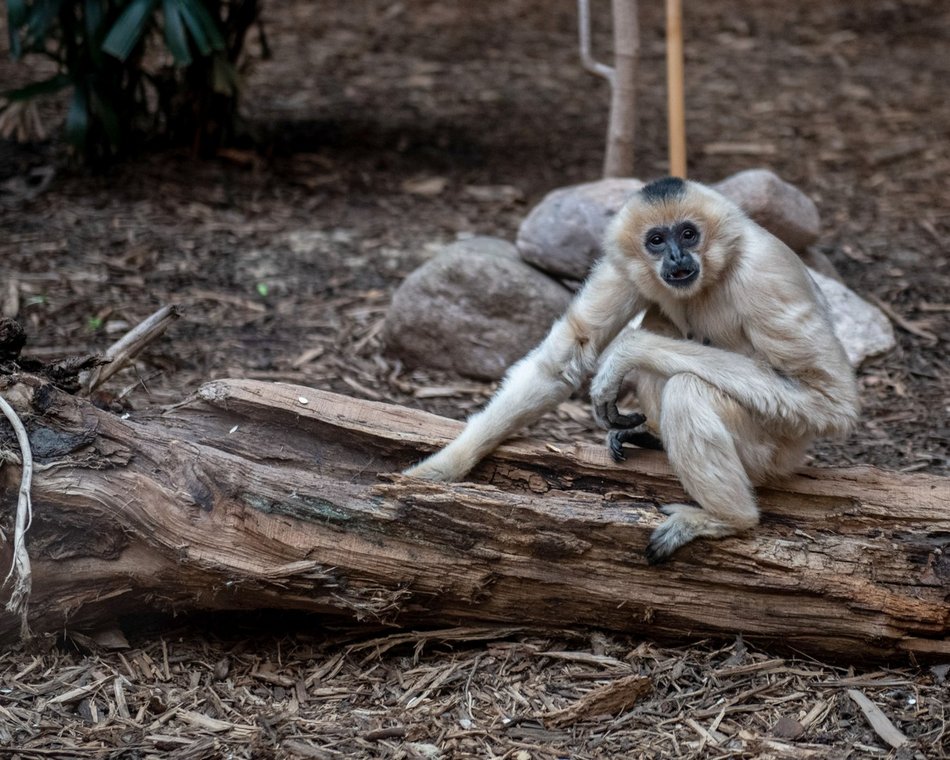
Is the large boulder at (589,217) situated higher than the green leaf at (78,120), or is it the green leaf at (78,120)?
the green leaf at (78,120)

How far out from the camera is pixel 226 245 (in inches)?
361

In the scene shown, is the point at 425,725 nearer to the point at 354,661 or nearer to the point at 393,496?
the point at 354,661

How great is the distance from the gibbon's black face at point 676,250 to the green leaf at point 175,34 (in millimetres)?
5692

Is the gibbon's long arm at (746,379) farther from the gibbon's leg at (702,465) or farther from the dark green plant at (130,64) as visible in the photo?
the dark green plant at (130,64)

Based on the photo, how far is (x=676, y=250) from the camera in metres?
4.91

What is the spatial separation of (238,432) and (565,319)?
5.82 ft

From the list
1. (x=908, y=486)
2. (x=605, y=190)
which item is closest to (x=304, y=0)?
(x=605, y=190)

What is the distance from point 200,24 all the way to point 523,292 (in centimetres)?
438

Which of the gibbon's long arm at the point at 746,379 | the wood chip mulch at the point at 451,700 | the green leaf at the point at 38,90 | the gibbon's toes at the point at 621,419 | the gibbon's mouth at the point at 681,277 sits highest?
the green leaf at the point at 38,90

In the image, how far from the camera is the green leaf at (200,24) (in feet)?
30.5

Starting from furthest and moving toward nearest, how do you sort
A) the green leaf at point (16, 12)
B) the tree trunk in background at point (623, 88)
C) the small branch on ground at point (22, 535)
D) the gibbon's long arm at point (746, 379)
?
the green leaf at point (16, 12) → the tree trunk in background at point (623, 88) → the gibbon's long arm at point (746, 379) → the small branch on ground at point (22, 535)

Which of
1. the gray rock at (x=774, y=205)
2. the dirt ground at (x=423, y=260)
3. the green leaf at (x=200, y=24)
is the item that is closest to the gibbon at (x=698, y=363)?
the dirt ground at (x=423, y=260)

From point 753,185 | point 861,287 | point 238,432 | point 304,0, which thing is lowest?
point 861,287

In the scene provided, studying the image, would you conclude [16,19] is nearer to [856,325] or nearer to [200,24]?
[200,24]
